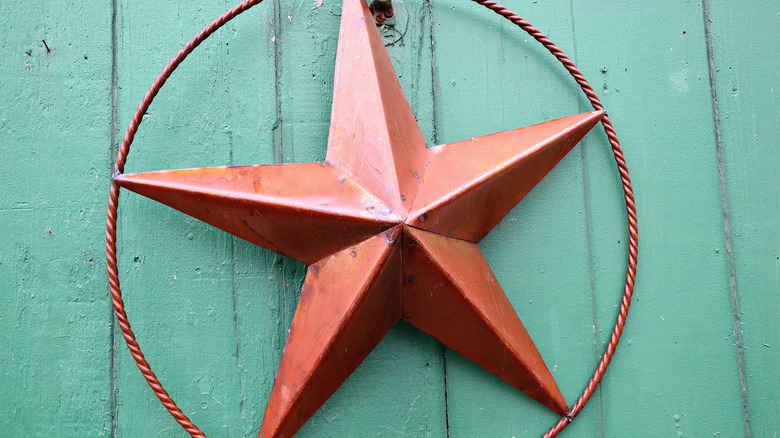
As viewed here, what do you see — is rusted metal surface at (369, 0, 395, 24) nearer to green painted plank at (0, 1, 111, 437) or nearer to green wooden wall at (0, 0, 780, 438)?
green wooden wall at (0, 0, 780, 438)

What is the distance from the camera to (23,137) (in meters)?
0.62

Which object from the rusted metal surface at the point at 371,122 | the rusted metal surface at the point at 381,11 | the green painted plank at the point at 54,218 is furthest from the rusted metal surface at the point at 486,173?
the green painted plank at the point at 54,218

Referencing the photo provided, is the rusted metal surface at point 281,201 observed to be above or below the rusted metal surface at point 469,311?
above

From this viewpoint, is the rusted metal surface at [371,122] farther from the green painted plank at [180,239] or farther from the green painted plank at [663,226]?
the green painted plank at [663,226]

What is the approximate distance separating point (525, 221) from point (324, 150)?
0.29m

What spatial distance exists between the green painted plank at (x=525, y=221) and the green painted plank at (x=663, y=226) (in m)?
0.03

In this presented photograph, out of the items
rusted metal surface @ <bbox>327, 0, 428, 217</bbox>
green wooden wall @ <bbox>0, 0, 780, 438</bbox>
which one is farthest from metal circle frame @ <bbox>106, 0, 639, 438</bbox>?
rusted metal surface @ <bbox>327, 0, 428, 217</bbox>

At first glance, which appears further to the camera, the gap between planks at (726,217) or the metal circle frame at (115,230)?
the gap between planks at (726,217)

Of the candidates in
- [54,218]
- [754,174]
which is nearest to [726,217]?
[754,174]

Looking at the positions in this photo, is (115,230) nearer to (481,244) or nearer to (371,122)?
(371,122)

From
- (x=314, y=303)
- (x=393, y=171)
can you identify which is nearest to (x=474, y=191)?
(x=393, y=171)

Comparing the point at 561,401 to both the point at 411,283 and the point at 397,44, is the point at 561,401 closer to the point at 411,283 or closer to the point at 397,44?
the point at 411,283

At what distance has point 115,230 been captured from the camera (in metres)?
0.56

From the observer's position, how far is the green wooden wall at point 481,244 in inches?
23.4
